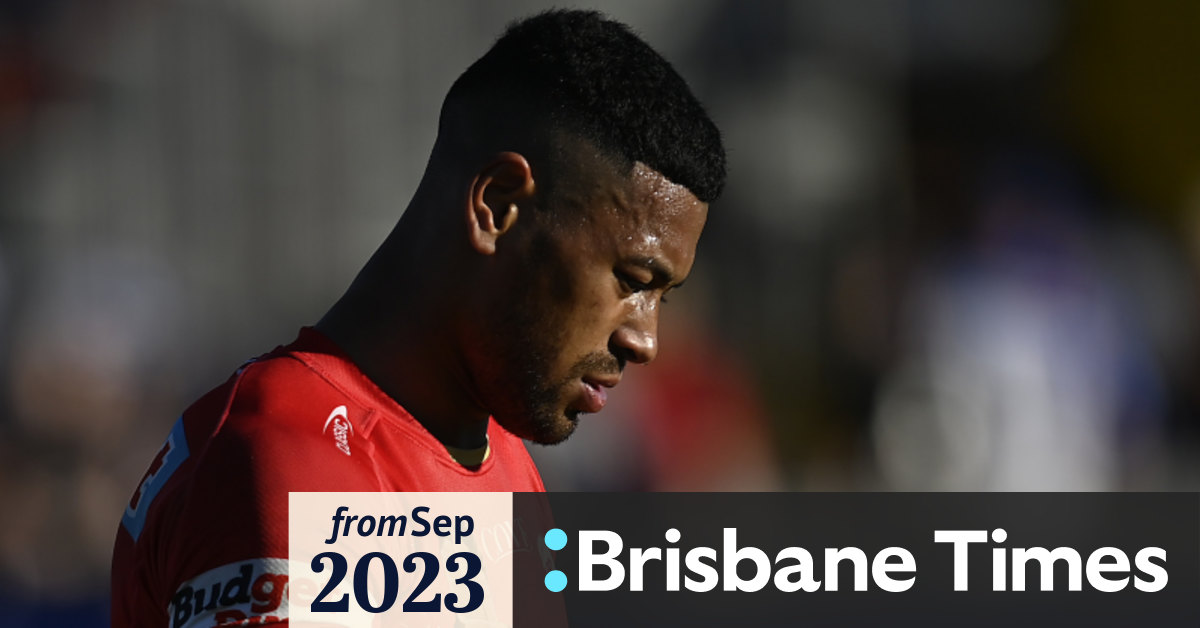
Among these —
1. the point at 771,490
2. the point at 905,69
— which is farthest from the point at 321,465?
the point at 905,69

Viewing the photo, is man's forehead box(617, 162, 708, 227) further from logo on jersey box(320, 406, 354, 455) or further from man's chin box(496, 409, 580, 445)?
logo on jersey box(320, 406, 354, 455)

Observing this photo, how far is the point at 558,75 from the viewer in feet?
7.33

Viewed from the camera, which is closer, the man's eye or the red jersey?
the red jersey

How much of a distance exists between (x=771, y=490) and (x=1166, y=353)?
2.60 m

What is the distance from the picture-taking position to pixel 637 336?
2.26m

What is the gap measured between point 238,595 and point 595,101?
986mm

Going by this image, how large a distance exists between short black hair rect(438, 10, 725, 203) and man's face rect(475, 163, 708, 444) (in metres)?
0.05

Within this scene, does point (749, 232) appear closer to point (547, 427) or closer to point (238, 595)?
point (547, 427)

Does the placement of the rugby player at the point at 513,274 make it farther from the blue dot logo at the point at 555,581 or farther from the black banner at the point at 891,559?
the black banner at the point at 891,559

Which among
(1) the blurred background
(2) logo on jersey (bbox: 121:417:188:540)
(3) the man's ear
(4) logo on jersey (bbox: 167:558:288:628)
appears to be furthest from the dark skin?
(1) the blurred background

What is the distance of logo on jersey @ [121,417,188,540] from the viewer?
6.51ft

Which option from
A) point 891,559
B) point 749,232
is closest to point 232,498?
point 891,559

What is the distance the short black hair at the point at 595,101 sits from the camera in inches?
86.5

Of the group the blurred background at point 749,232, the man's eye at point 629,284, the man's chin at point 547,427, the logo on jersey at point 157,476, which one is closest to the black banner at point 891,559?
the blurred background at point 749,232
